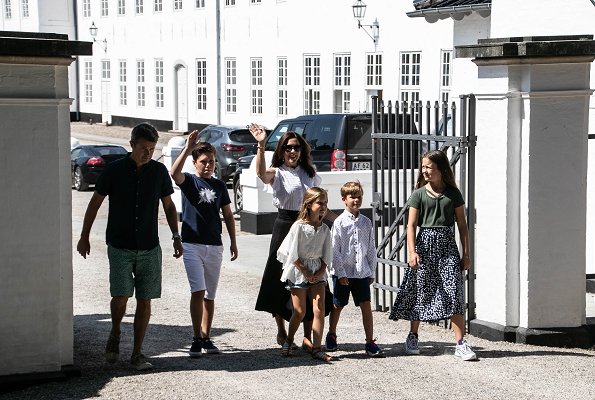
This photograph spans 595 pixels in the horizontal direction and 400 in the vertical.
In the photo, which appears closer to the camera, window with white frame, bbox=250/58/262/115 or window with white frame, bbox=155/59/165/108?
window with white frame, bbox=250/58/262/115

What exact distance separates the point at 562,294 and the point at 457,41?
15820mm

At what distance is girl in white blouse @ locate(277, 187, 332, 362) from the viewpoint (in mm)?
8812

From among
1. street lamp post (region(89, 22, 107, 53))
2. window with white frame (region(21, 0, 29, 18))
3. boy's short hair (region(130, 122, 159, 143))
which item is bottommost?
boy's short hair (region(130, 122, 159, 143))

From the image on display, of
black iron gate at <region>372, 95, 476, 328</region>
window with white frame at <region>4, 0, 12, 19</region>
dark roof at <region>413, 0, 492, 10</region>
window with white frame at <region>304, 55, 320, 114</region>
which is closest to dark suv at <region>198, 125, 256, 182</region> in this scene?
dark roof at <region>413, 0, 492, 10</region>

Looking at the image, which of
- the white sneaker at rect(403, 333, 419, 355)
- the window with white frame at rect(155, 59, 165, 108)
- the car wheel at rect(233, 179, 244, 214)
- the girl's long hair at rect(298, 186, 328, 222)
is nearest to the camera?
the girl's long hair at rect(298, 186, 328, 222)

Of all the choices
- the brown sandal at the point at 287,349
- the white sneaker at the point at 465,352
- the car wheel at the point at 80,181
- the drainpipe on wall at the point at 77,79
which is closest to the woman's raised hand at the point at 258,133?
the brown sandal at the point at 287,349

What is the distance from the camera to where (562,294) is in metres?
9.60

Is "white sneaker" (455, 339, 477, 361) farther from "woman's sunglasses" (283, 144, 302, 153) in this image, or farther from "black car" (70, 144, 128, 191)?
"black car" (70, 144, 128, 191)

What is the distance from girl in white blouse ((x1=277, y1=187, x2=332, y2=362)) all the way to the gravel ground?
0.29 metres

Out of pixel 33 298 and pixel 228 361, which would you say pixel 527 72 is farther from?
pixel 33 298

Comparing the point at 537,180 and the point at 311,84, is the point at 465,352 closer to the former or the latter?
the point at 537,180

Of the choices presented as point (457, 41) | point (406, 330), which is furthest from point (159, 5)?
point (406, 330)

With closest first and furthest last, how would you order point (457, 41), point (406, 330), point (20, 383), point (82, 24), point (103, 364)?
point (20, 383) < point (103, 364) < point (406, 330) < point (457, 41) < point (82, 24)

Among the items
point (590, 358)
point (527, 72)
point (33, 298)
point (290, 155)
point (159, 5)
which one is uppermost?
point (159, 5)
